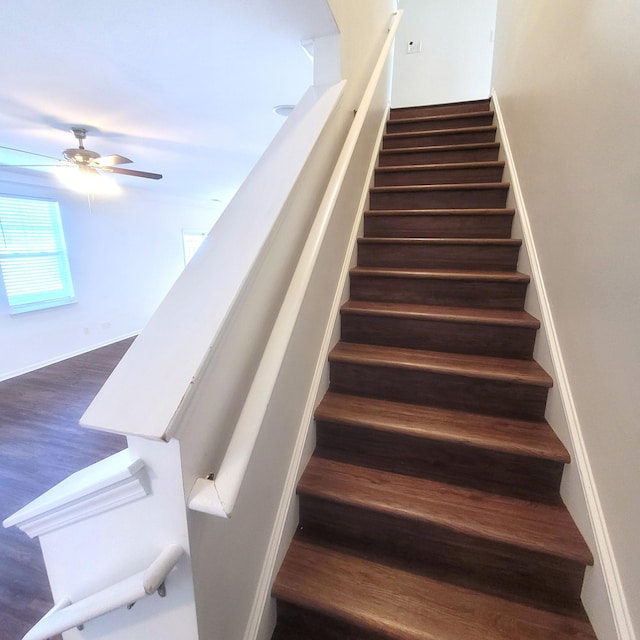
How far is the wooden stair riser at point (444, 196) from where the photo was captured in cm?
205

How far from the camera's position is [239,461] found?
69cm

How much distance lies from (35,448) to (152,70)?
9.19 ft

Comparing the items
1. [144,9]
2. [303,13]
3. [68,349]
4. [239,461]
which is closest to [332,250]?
[303,13]

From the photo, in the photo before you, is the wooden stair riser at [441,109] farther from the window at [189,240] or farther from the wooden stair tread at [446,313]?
the window at [189,240]

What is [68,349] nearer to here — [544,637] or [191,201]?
[191,201]

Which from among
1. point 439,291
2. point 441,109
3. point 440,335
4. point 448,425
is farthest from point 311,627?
point 441,109

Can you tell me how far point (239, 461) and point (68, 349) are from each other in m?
5.21

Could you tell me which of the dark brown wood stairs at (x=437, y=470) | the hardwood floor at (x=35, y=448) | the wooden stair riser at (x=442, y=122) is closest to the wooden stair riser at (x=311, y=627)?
the dark brown wood stairs at (x=437, y=470)

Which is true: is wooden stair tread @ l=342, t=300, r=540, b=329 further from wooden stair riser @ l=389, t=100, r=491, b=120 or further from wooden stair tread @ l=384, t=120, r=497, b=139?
wooden stair riser @ l=389, t=100, r=491, b=120

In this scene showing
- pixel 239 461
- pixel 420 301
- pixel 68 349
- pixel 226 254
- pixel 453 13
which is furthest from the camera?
pixel 68 349

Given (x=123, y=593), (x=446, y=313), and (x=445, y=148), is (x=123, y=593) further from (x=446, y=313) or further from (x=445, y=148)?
(x=445, y=148)

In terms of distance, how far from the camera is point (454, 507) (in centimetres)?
111

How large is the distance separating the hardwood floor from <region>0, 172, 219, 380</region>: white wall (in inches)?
12.7

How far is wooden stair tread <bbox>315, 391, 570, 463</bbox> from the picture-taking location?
115 centimetres
